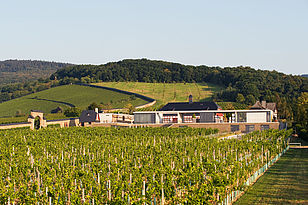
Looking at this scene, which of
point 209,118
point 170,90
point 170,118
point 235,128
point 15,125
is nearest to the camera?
point 15,125

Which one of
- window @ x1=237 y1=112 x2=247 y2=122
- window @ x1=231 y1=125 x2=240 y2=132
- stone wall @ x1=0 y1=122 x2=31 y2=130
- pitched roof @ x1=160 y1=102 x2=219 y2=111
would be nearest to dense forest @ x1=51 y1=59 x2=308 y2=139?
pitched roof @ x1=160 y1=102 x2=219 y2=111

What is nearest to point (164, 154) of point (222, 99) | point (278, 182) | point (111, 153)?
point (111, 153)

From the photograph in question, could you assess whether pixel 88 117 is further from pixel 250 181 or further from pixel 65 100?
pixel 250 181

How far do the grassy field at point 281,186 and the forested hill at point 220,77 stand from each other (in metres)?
70.9

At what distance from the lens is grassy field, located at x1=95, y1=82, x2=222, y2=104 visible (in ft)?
399

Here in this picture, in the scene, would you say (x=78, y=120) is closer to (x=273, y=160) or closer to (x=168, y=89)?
(x=273, y=160)

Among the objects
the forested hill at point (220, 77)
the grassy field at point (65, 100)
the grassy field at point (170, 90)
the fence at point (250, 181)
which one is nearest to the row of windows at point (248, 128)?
the fence at point (250, 181)

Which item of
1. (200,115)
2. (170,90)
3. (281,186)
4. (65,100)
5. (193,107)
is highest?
(170,90)

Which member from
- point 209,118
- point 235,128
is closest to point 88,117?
point 209,118

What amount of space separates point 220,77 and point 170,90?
59.6 ft

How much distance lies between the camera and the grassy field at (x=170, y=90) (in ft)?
399

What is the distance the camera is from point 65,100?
4793 inches

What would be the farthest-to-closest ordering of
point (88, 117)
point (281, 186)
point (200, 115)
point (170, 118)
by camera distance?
1. point (88, 117)
2. point (170, 118)
3. point (200, 115)
4. point (281, 186)

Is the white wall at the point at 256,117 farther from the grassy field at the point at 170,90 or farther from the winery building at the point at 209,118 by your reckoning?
the grassy field at the point at 170,90
